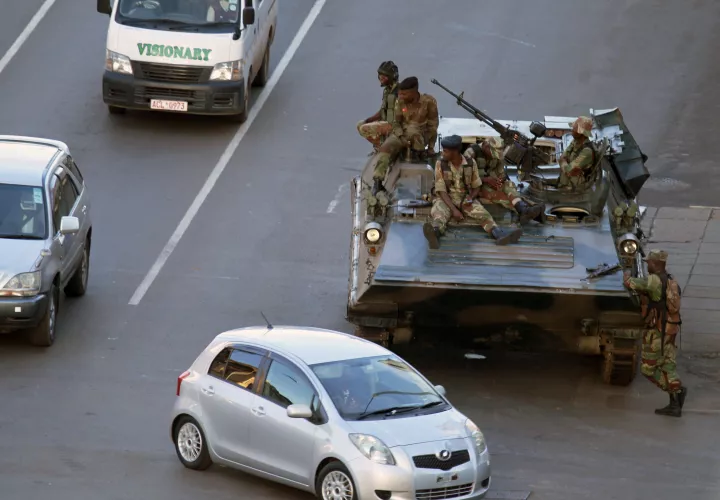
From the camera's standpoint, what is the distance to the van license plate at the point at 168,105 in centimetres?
2538

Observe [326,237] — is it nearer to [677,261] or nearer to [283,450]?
[677,261]

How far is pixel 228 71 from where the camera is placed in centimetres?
2544

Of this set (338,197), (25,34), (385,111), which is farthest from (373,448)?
(25,34)

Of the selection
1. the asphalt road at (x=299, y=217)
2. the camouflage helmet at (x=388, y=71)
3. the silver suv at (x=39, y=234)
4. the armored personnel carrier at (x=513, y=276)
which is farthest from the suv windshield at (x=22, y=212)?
the camouflage helmet at (x=388, y=71)

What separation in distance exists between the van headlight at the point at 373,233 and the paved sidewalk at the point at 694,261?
13.7 feet

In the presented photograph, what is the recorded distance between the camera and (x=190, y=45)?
82.7ft

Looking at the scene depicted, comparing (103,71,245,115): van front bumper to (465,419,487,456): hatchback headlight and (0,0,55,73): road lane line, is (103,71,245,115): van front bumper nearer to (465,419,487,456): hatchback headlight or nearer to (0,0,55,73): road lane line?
(0,0,55,73): road lane line

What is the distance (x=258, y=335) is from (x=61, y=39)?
16.0 m

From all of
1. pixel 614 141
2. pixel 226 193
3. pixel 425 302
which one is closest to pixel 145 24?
pixel 226 193

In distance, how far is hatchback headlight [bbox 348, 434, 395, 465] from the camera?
500 inches

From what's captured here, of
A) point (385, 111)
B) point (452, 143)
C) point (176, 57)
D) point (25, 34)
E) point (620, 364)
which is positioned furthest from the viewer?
point (25, 34)

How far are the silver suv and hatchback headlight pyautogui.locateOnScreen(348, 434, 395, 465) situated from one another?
5.86 m

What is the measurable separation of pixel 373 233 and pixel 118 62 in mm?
9526

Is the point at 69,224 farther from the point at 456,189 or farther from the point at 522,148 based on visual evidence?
the point at 522,148
